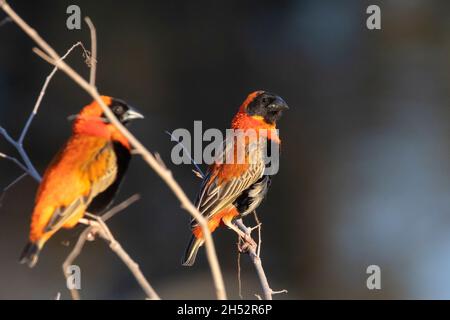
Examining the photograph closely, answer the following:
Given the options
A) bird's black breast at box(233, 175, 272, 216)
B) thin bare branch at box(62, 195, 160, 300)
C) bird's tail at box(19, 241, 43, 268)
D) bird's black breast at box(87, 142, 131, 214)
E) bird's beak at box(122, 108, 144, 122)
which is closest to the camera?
thin bare branch at box(62, 195, 160, 300)

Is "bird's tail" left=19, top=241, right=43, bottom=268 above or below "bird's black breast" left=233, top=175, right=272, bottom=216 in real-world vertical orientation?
below

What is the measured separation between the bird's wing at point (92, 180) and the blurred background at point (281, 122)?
5094 millimetres

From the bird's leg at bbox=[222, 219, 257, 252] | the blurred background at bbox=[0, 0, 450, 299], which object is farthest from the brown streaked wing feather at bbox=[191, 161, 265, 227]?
the blurred background at bbox=[0, 0, 450, 299]

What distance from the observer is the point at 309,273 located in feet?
32.4

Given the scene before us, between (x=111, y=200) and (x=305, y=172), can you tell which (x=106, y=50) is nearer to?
(x=305, y=172)

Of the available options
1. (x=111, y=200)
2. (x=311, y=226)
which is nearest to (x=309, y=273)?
(x=311, y=226)

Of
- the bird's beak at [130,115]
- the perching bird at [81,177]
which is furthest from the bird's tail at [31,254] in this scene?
the bird's beak at [130,115]

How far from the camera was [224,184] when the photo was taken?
4910 millimetres

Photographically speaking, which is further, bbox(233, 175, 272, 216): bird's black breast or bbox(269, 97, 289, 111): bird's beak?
bbox(269, 97, 289, 111): bird's beak

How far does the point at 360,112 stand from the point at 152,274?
348cm

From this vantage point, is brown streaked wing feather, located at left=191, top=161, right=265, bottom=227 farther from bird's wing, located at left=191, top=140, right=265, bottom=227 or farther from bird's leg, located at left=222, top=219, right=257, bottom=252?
bird's leg, located at left=222, top=219, right=257, bottom=252

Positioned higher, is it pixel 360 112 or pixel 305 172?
pixel 360 112

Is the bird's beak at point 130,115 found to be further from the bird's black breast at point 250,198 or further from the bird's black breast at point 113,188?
the bird's black breast at point 250,198

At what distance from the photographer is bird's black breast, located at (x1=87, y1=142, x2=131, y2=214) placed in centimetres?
405
